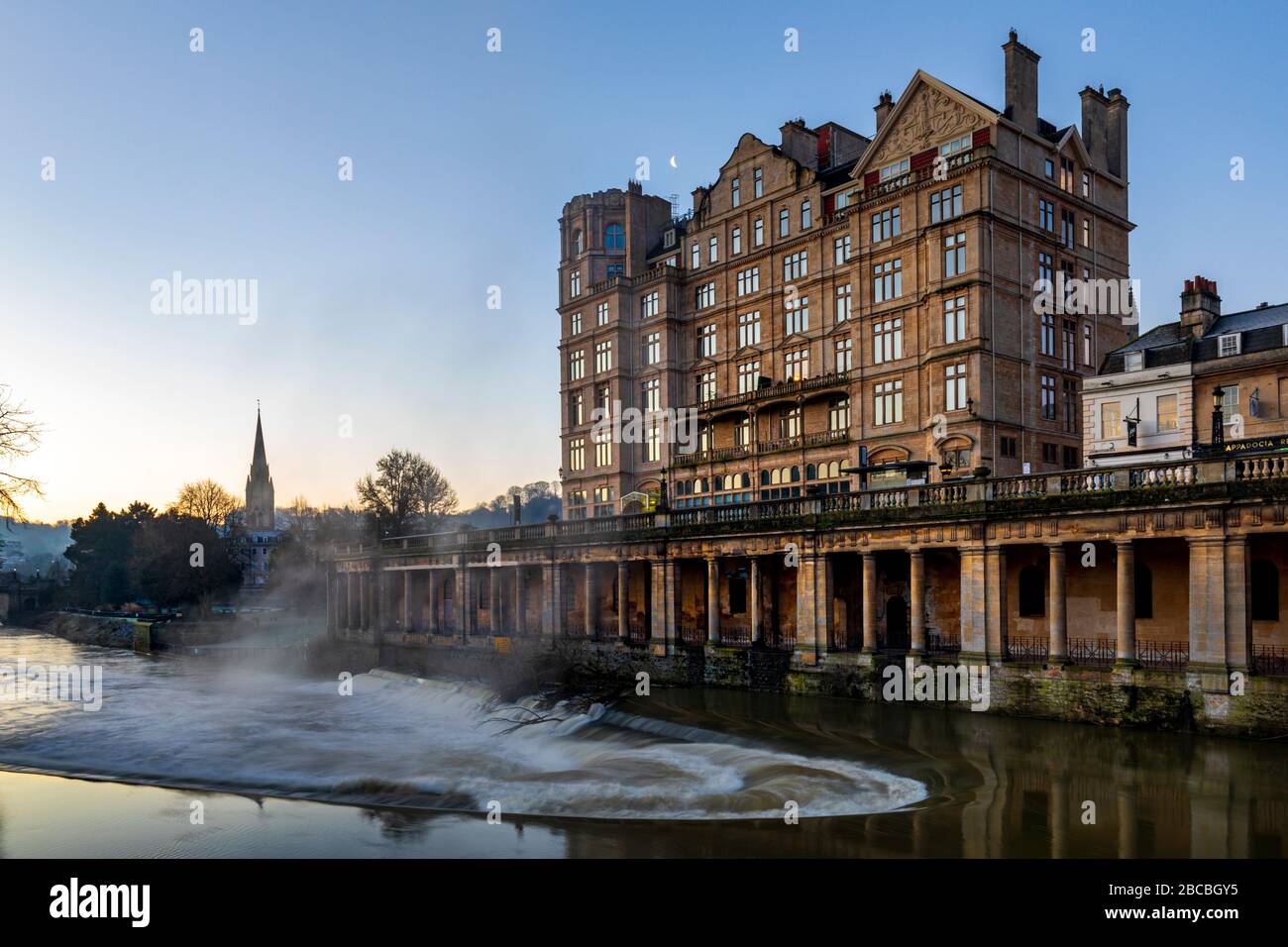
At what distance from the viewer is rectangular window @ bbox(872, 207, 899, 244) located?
46.2m

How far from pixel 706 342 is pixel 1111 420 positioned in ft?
84.8

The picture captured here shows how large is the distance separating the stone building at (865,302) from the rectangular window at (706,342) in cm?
36

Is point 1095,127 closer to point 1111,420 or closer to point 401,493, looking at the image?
point 1111,420

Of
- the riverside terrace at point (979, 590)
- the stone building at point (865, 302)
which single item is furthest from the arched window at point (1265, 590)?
the stone building at point (865, 302)

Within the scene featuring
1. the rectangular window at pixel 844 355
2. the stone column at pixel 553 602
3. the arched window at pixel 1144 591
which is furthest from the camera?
the rectangular window at pixel 844 355

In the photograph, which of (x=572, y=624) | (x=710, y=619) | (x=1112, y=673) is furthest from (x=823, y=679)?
(x=572, y=624)

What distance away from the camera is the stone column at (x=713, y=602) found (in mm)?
39250

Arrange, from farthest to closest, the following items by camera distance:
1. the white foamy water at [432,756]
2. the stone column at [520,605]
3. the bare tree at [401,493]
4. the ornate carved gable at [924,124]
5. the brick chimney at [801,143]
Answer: the bare tree at [401,493], the brick chimney at [801,143], the stone column at [520,605], the ornate carved gable at [924,124], the white foamy water at [432,756]

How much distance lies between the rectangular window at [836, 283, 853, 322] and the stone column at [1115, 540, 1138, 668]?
24.8 metres

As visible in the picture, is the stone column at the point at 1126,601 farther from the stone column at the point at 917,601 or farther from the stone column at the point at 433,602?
the stone column at the point at 433,602

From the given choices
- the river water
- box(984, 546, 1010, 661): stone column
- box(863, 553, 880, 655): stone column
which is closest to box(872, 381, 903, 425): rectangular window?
box(863, 553, 880, 655): stone column

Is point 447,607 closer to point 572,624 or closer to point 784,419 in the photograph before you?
point 572,624

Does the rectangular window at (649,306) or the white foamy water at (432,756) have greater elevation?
the rectangular window at (649,306)

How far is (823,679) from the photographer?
112 ft
